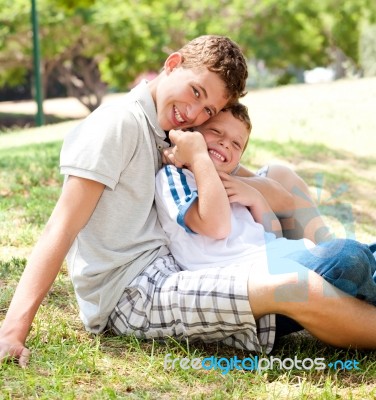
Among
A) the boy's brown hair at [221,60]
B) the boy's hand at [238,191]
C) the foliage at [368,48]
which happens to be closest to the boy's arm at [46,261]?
the boy's hand at [238,191]

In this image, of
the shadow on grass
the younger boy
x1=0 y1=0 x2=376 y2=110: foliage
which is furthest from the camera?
the shadow on grass

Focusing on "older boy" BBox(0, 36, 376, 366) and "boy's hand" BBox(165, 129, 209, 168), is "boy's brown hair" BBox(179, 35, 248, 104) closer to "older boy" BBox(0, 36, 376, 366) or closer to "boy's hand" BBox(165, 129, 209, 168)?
"older boy" BBox(0, 36, 376, 366)

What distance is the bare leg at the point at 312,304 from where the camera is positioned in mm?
2336

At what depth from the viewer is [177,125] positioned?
8.96 ft

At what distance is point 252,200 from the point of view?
2793 millimetres

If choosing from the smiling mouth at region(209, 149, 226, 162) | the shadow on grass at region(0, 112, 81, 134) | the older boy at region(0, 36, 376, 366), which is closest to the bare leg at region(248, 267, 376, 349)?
the older boy at region(0, 36, 376, 366)

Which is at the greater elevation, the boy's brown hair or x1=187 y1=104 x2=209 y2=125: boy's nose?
the boy's brown hair

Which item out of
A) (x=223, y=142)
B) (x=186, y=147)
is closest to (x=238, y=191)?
(x=223, y=142)

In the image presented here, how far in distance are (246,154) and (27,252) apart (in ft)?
10.7

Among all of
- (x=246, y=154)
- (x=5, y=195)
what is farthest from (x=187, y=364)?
(x=246, y=154)

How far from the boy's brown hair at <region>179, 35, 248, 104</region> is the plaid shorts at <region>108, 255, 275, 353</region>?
723mm

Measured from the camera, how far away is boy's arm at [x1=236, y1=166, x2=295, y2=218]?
3020 mm

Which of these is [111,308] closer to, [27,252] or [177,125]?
[177,125]

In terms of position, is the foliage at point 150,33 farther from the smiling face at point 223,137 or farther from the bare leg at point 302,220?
the smiling face at point 223,137
